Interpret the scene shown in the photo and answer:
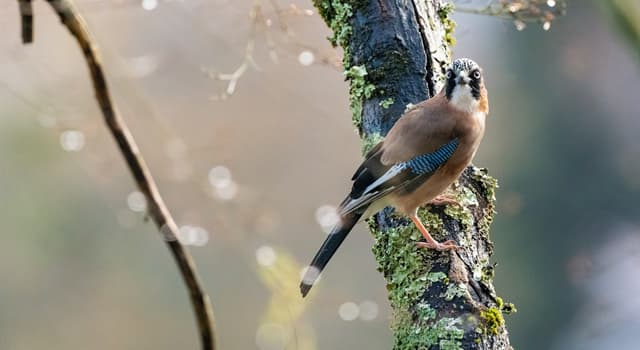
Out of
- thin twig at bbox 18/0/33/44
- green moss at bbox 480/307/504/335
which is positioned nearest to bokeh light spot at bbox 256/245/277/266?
green moss at bbox 480/307/504/335

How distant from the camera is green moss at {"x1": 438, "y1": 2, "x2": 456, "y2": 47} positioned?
377 cm

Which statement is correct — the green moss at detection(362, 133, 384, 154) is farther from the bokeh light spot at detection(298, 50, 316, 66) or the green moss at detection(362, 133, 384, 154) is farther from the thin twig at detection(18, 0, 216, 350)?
the thin twig at detection(18, 0, 216, 350)

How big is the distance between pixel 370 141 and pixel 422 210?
1.03 ft

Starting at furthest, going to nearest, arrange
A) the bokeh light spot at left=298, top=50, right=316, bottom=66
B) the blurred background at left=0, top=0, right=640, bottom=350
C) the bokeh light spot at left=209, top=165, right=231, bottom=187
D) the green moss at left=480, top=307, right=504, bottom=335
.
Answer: the blurred background at left=0, top=0, right=640, bottom=350 → the bokeh light spot at left=209, top=165, right=231, bottom=187 → the bokeh light spot at left=298, top=50, right=316, bottom=66 → the green moss at left=480, top=307, right=504, bottom=335

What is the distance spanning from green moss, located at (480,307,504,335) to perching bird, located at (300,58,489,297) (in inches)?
20.7

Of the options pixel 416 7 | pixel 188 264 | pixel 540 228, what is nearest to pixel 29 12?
pixel 188 264

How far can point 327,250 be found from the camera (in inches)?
146

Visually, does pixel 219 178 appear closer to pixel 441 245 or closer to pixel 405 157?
pixel 405 157

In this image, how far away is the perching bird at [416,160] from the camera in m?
3.62

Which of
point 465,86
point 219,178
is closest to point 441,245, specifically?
point 465,86

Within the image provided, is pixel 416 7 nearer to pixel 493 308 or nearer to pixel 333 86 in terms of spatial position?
pixel 493 308

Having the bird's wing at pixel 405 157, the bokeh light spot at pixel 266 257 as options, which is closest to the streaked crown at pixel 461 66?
the bird's wing at pixel 405 157

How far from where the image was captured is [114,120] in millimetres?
1327

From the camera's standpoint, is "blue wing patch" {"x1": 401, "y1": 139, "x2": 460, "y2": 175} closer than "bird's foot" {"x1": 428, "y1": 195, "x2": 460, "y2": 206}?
No
